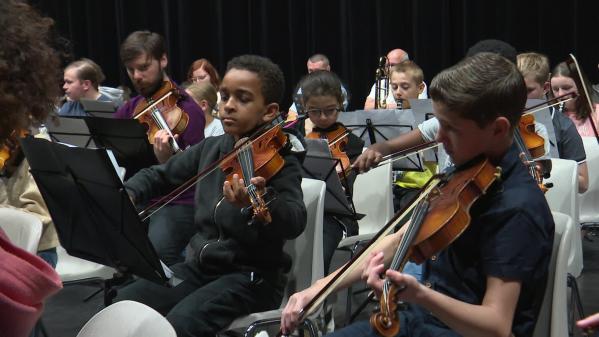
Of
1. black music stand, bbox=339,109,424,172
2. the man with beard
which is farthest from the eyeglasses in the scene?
the man with beard

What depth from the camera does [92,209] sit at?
84.2 inches

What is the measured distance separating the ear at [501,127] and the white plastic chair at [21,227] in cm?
127

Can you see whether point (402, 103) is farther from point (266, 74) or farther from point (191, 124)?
point (266, 74)

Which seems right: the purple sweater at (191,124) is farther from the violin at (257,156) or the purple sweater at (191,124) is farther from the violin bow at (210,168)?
the violin at (257,156)

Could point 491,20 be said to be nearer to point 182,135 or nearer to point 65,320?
point 182,135

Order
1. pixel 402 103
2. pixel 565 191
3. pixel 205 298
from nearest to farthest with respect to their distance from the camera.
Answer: pixel 205 298, pixel 565 191, pixel 402 103

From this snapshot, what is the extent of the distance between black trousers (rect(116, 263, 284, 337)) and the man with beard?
0.64 metres

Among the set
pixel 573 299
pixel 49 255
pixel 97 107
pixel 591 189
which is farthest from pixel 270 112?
pixel 97 107

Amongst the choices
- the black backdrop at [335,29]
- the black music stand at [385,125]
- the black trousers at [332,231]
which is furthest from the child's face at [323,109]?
the black backdrop at [335,29]

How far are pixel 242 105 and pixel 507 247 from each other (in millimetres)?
1060

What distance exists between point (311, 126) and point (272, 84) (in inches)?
69.2

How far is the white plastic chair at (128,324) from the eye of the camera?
4.16ft

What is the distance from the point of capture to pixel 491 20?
7195 millimetres

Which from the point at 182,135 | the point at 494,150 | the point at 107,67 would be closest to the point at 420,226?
the point at 494,150
